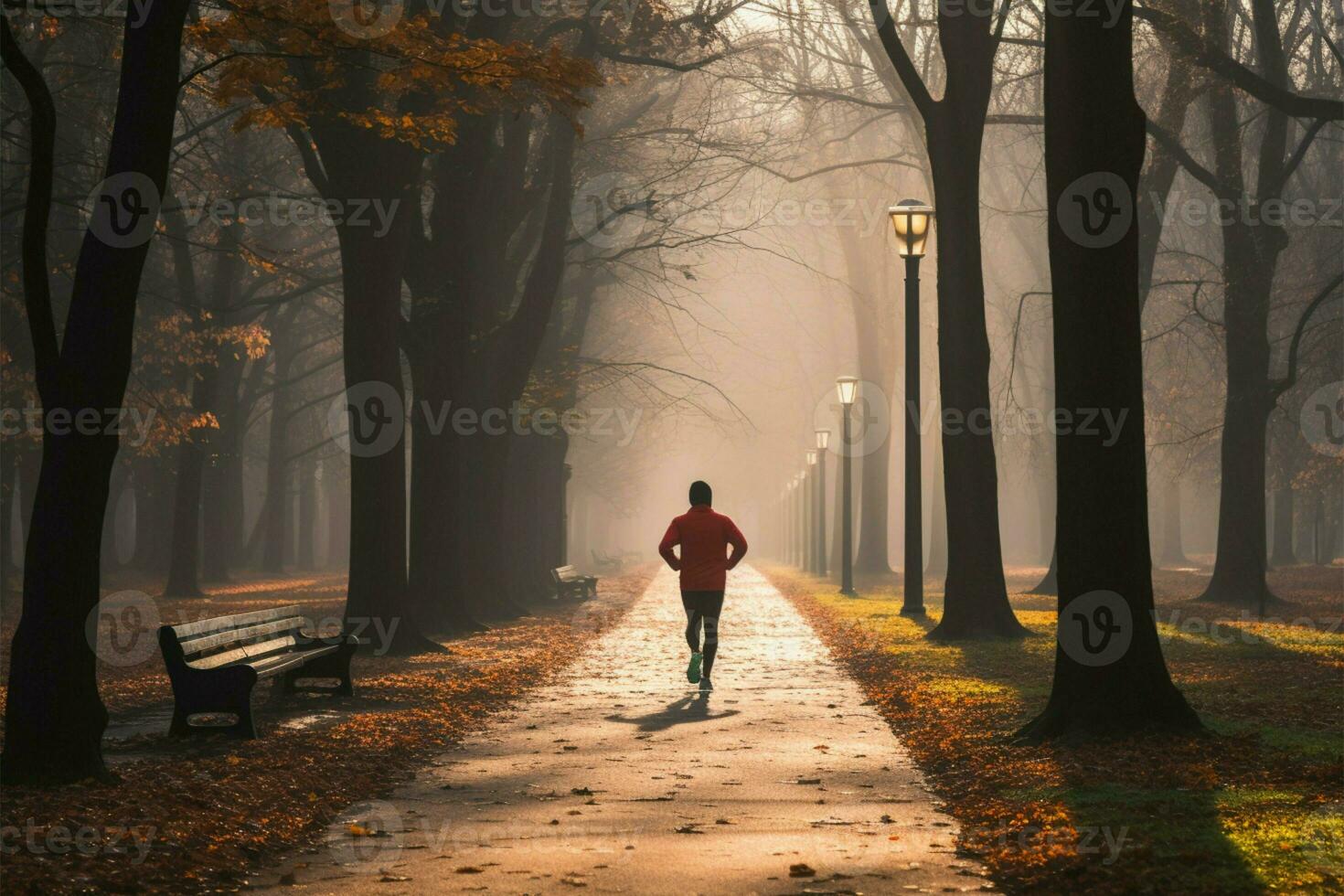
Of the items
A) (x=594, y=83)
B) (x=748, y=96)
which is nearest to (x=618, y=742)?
(x=594, y=83)

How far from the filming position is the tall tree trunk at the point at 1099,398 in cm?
1014

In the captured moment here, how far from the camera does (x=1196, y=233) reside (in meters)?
49.4

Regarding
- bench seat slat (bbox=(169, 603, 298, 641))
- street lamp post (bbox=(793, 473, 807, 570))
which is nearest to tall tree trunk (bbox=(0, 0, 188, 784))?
bench seat slat (bbox=(169, 603, 298, 641))

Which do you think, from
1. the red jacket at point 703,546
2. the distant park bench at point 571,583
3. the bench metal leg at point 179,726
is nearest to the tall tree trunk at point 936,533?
the distant park bench at point 571,583

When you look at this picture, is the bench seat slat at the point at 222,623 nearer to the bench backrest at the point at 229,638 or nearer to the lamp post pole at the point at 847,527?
the bench backrest at the point at 229,638

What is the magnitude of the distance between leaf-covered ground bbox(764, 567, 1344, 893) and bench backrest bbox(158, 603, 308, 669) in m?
4.74

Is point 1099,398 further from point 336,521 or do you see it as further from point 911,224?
point 336,521

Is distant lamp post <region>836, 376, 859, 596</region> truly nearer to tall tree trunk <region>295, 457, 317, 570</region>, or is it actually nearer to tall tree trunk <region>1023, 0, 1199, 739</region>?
tall tree trunk <region>1023, 0, 1199, 739</region>

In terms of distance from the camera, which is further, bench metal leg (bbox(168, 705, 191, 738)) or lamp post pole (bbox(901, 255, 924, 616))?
lamp post pole (bbox(901, 255, 924, 616))

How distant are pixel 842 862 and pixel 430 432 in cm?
1532

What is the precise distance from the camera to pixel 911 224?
81.5 ft

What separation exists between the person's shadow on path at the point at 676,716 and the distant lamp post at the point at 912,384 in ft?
38.5

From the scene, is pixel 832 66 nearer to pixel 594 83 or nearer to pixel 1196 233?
pixel 1196 233

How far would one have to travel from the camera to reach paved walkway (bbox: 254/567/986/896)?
6602 mm
